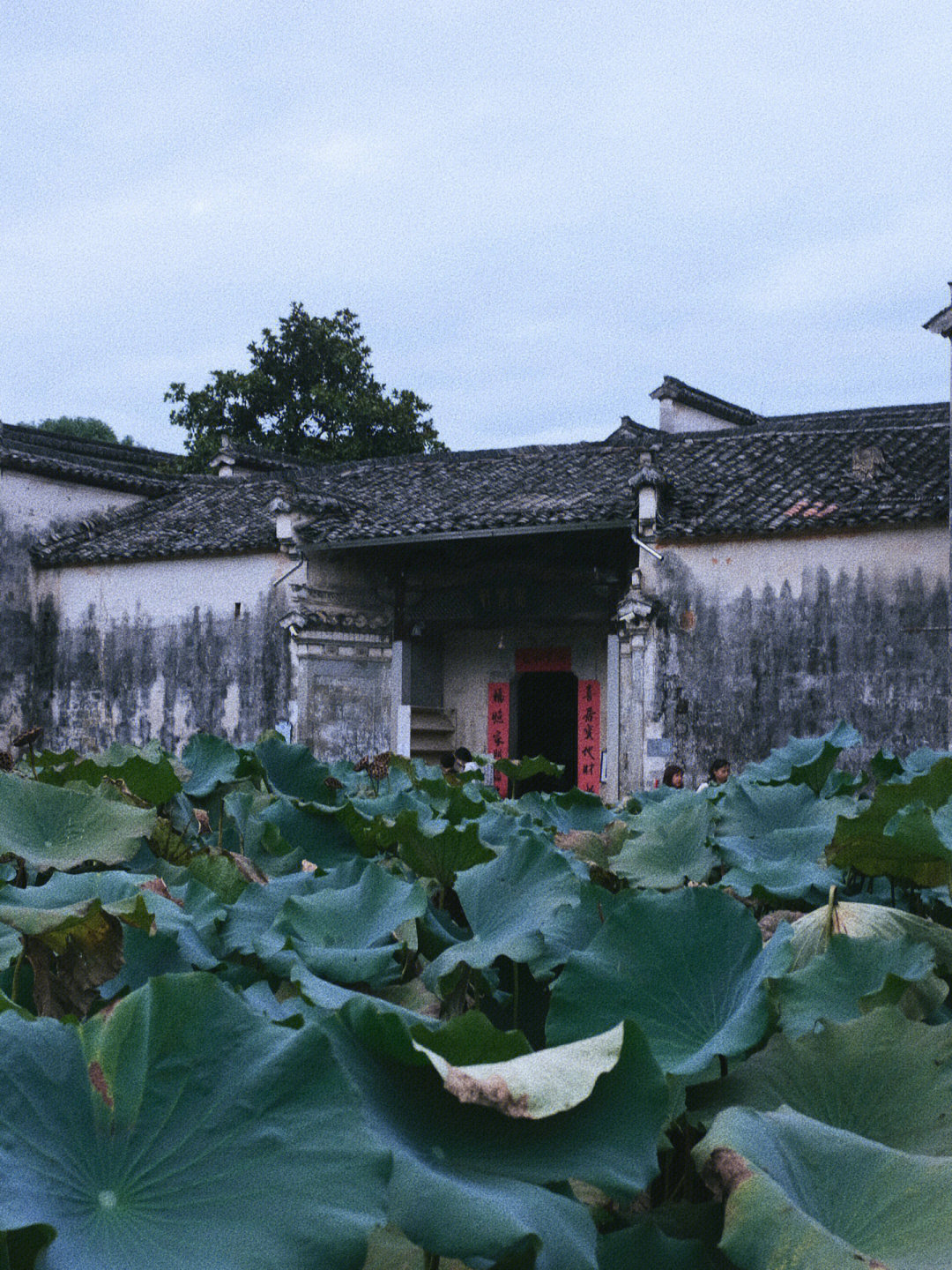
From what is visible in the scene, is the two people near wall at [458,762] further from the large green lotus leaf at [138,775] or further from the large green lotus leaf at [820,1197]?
the large green lotus leaf at [820,1197]

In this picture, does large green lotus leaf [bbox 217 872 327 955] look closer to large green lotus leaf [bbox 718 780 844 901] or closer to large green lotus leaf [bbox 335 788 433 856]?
large green lotus leaf [bbox 335 788 433 856]

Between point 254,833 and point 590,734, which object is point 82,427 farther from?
point 254,833

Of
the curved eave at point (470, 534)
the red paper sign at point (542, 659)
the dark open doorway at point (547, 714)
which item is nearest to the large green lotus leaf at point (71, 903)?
the curved eave at point (470, 534)

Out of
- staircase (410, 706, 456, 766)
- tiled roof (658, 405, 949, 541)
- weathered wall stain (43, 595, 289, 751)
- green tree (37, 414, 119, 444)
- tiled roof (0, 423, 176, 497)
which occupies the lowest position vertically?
staircase (410, 706, 456, 766)

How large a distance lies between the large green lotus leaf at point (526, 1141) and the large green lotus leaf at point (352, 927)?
0.36m

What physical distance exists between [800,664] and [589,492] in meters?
2.74

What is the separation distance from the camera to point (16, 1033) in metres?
0.68

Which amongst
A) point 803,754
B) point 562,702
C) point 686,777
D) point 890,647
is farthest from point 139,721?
point 803,754

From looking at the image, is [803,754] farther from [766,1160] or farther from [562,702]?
[562,702]

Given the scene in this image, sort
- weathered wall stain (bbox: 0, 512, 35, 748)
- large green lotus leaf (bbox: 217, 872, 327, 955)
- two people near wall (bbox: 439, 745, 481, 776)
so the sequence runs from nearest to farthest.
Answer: large green lotus leaf (bbox: 217, 872, 327, 955)
two people near wall (bbox: 439, 745, 481, 776)
weathered wall stain (bbox: 0, 512, 35, 748)

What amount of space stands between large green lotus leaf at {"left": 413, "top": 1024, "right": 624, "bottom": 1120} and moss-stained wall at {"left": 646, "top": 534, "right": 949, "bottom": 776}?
1078cm

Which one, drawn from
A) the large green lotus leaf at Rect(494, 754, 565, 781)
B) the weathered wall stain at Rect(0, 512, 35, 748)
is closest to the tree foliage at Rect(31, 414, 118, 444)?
the weathered wall stain at Rect(0, 512, 35, 748)

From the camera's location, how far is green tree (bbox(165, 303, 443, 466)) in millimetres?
22719

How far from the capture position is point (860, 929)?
1081mm
